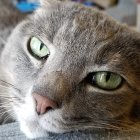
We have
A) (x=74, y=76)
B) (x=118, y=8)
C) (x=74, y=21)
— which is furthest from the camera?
(x=118, y=8)

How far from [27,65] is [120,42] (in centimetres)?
32

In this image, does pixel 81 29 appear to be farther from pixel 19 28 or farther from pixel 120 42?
pixel 19 28

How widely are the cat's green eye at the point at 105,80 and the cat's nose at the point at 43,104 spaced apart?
186 mm

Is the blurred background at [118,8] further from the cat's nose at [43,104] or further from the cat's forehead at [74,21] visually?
the cat's nose at [43,104]

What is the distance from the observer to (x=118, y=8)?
2561 millimetres

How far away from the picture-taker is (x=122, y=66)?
1.09 meters

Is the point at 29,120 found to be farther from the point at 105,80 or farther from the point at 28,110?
the point at 105,80

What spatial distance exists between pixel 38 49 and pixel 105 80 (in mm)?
262

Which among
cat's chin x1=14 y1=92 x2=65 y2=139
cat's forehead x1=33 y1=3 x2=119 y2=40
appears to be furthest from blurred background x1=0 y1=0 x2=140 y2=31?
cat's chin x1=14 y1=92 x2=65 y2=139

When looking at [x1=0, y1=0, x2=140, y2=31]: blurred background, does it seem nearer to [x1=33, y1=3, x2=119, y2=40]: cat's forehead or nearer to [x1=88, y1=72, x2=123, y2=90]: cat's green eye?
[x1=33, y1=3, x2=119, y2=40]: cat's forehead

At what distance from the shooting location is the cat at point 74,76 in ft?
3.21

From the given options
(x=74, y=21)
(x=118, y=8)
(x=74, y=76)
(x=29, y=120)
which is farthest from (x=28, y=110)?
(x=118, y=8)

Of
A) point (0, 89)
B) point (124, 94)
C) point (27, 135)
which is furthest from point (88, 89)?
point (0, 89)

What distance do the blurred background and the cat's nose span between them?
1347mm
